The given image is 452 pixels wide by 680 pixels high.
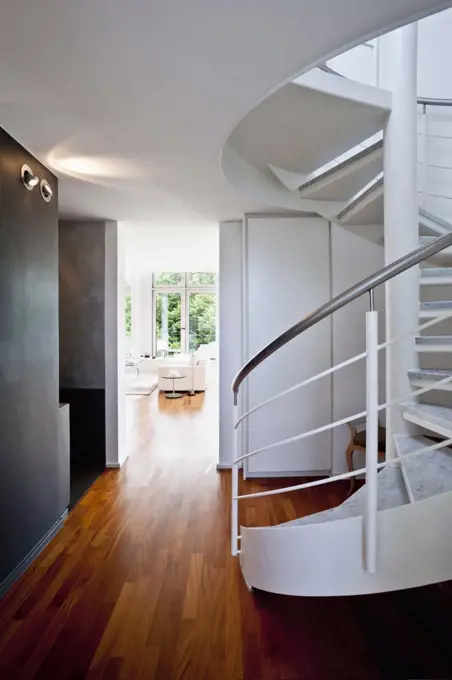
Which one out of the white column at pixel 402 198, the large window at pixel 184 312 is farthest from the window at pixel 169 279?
the white column at pixel 402 198

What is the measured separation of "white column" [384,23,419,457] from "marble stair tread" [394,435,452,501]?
1.57 ft

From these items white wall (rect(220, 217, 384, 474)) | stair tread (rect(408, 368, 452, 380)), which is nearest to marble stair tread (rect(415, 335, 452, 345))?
stair tread (rect(408, 368, 452, 380))

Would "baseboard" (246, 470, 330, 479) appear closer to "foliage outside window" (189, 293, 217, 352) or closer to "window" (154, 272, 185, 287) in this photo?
"foliage outside window" (189, 293, 217, 352)

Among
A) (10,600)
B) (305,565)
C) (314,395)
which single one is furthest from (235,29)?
(314,395)

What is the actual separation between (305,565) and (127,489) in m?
2.57

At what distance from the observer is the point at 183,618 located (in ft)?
7.23

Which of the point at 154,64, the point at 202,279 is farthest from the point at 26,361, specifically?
the point at 202,279

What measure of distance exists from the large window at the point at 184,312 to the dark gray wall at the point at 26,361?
30.8 ft

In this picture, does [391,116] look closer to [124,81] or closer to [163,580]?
[124,81]

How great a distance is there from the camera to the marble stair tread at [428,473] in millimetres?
1725

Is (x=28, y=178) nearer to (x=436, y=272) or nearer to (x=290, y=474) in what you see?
(x=436, y=272)

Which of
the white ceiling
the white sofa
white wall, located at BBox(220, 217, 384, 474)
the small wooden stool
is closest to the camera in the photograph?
the white ceiling

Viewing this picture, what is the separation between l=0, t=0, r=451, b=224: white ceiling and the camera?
1.45 m

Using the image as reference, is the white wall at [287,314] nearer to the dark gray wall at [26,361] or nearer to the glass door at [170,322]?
the dark gray wall at [26,361]
